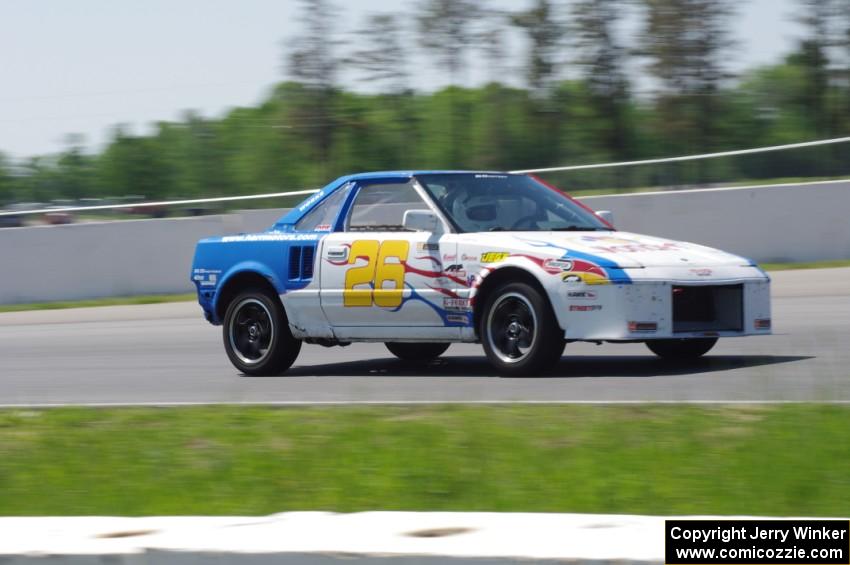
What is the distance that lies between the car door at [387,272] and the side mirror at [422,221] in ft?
0.24

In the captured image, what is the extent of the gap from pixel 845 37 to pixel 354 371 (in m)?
23.9

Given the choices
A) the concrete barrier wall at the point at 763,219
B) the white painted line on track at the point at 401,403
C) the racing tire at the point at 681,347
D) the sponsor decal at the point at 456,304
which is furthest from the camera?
the concrete barrier wall at the point at 763,219

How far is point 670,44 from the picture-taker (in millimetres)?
32812

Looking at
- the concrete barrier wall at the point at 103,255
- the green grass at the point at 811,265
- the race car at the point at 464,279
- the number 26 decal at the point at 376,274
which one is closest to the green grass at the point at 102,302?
the concrete barrier wall at the point at 103,255

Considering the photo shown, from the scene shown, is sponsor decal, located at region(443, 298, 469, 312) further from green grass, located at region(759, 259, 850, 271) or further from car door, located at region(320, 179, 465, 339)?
green grass, located at region(759, 259, 850, 271)

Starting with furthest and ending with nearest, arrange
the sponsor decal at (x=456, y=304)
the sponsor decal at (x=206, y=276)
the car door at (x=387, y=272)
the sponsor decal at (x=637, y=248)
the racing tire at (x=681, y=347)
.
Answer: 1. the sponsor decal at (x=206, y=276)
2. the racing tire at (x=681, y=347)
3. the car door at (x=387, y=272)
4. the sponsor decal at (x=456, y=304)
5. the sponsor decal at (x=637, y=248)

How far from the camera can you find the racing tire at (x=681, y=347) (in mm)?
10625

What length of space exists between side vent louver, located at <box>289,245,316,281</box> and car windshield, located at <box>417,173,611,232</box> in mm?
1084

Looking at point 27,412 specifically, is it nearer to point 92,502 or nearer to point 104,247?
point 92,502

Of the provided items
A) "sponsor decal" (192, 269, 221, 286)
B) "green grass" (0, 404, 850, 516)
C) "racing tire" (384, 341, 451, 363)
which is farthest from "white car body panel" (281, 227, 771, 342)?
"green grass" (0, 404, 850, 516)

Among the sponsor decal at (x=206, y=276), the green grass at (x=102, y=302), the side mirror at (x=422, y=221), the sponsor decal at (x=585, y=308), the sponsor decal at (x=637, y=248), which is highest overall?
the side mirror at (x=422, y=221)

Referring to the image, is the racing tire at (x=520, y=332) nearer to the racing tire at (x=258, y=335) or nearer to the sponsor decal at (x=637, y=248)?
the sponsor decal at (x=637, y=248)

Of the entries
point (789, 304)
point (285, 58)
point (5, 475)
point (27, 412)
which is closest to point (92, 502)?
point (5, 475)

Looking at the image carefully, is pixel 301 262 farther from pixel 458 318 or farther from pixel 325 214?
pixel 458 318
